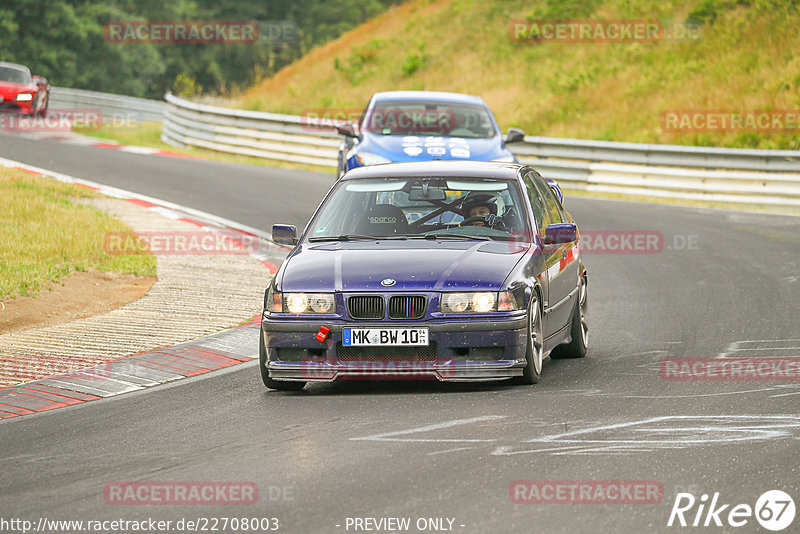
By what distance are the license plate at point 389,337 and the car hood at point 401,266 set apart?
0.26m

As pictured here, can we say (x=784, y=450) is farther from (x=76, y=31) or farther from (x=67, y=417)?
(x=76, y=31)

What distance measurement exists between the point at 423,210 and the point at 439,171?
43 cm

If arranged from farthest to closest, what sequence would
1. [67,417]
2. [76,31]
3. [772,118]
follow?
1. [76,31]
2. [772,118]
3. [67,417]

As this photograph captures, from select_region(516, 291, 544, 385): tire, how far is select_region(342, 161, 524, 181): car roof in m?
1.40

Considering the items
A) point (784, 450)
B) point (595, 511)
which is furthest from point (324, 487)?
point (784, 450)

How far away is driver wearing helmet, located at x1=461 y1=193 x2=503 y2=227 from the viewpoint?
935cm

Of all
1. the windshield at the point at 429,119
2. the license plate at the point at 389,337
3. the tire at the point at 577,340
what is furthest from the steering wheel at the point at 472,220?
the windshield at the point at 429,119

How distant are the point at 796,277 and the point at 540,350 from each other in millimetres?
6618

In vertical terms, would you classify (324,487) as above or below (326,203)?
below

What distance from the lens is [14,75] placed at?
113 ft

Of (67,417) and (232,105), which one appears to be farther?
(232,105)

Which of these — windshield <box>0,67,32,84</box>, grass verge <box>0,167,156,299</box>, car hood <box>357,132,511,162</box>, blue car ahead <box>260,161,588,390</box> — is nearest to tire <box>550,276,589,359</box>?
blue car ahead <box>260,161,588,390</box>

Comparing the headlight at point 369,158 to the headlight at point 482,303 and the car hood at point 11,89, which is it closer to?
the headlight at point 482,303

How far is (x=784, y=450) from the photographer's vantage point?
661 cm
